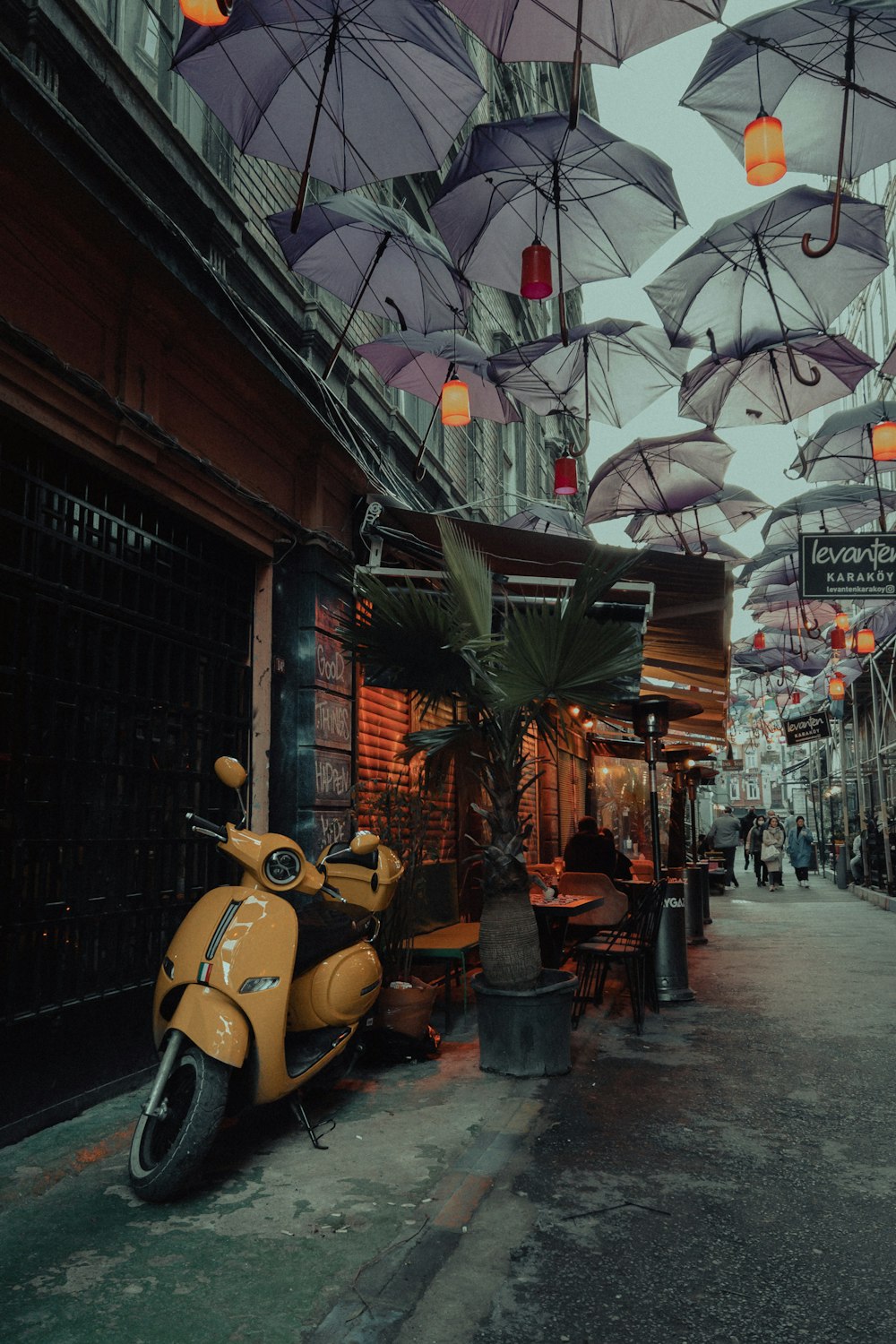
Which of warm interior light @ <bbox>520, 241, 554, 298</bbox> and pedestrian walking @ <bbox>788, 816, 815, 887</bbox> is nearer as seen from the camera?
warm interior light @ <bbox>520, 241, 554, 298</bbox>

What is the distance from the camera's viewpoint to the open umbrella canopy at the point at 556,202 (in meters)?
6.89

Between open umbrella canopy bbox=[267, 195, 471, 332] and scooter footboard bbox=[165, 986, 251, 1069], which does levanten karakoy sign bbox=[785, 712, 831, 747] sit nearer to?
open umbrella canopy bbox=[267, 195, 471, 332]

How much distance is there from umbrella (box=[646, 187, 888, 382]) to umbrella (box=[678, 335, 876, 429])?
0.31 meters

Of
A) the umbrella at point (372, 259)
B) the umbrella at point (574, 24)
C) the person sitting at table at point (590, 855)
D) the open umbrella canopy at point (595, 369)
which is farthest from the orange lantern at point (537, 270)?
the person sitting at table at point (590, 855)

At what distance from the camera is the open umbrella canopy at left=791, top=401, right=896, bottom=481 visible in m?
11.8

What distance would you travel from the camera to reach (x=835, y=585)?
32.8 feet

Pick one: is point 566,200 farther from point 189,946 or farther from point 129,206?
point 189,946

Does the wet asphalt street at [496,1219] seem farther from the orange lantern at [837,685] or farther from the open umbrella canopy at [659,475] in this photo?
the orange lantern at [837,685]

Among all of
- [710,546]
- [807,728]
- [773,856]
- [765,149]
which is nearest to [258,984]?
[765,149]

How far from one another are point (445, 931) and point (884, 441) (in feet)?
25.5

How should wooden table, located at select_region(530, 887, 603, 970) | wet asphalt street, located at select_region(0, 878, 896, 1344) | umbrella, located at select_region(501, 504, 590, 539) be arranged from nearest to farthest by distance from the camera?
wet asphalt street, located at select_region(0, 878, 896, 1344) → wooden table, located at select_region(530, 887, 603, 970) → umbrella, located at select_region(501, 504, 590, 539)

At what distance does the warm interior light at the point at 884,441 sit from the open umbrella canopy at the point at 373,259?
5.58 metres

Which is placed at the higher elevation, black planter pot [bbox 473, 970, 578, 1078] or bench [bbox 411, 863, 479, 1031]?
bench [bbox 411, 863, 479, 1031]

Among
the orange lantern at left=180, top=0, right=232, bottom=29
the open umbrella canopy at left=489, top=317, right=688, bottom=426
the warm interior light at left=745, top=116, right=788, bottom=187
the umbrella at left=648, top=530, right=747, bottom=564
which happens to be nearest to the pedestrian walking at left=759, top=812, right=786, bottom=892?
the umbrella at left=648, top=530, right=747, bottom=564
